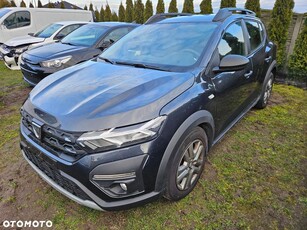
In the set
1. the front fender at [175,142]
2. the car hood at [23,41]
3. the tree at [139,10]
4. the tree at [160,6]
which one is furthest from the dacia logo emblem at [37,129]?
the tree at [139,10]

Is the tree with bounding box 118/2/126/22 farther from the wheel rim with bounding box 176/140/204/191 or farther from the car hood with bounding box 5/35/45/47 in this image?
the wheel rim with bounding box 176/140/204/191

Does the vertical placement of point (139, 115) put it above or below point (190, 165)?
above

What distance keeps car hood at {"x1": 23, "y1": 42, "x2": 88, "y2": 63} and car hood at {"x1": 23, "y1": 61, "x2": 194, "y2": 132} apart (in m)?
2.57

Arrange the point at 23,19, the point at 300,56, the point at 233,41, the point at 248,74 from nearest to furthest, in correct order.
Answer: the point at 233,41 → the point at 248,74 → the point at 300,56 → the point at 23,19

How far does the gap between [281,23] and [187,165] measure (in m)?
6.41

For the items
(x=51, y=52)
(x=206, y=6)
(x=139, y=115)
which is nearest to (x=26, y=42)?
(x=51, y=52)

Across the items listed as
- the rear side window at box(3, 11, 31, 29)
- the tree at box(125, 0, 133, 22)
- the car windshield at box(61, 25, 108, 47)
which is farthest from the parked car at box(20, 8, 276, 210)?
the tree at box(125, 0, 133, 22)

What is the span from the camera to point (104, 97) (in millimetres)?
1819

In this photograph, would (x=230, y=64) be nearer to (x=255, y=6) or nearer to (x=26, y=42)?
(x=255, y=6)

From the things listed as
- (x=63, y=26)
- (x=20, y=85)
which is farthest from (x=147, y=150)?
(x=63, y=26)

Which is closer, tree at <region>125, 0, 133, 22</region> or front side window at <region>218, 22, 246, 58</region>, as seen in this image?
front side window at <region>218, 22, 246, 58</region>

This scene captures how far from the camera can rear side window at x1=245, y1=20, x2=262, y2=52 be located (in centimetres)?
323

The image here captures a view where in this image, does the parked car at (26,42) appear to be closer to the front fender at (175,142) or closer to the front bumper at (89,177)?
the front bumper at (89,177)

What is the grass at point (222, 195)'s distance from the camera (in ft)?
6.53
